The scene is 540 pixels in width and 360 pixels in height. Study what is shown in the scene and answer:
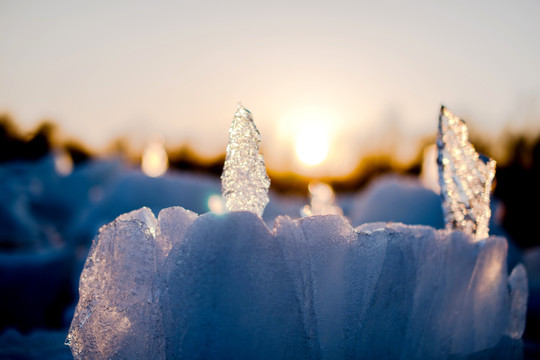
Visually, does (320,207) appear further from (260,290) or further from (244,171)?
(260,290)

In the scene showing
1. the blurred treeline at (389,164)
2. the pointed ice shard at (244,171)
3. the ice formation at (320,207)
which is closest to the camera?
the pointed ice shard at (244,171)

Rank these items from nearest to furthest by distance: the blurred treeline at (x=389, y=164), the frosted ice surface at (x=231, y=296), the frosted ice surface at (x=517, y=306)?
the frosted ice surface at (x=231, y=296) < the frosted ice surface at (x=517, y=306) < the blurred treeline at (x=389, y=164)

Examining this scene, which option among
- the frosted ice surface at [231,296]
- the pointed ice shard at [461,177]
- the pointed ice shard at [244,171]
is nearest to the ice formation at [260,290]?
the frosted ice surface at [231,296]

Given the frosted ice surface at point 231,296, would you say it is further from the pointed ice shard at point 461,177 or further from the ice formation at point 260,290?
the pointed ice shard at point 461,177

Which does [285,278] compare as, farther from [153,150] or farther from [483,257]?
[153,150]

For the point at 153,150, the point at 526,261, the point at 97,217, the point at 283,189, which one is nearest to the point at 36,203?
the point at 153,150

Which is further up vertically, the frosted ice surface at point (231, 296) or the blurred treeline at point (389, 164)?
the blurred treeline at point (389, 164)

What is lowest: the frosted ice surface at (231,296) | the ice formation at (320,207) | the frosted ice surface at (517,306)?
the frosted ice surface at (517,306)

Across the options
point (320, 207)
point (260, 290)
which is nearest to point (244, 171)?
point (260, 290)

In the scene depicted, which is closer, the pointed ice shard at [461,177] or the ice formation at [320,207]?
the pointed ice shard at [461,177]
